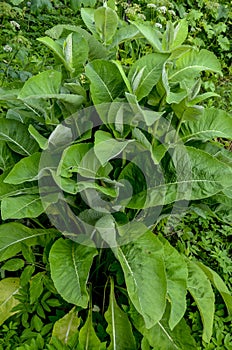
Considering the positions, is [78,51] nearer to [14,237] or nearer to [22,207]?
[22,207]

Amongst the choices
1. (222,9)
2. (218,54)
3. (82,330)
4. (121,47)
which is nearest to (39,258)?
(82,330)

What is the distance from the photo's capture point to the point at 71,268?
1783 mm

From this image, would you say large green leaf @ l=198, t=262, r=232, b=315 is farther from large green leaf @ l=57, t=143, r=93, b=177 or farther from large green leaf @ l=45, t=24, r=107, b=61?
large green leaf @ l=45, t=24, r=107, b=61

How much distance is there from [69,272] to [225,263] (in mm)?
1057

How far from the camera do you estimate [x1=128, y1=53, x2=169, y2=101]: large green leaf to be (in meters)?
1.83

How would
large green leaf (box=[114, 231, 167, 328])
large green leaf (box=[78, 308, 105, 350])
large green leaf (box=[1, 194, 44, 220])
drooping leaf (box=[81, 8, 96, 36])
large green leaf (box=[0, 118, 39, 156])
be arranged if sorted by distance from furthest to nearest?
drooping leaf (box=[81, 8, 96, 36])
large green leaf (box=[0, 118, 39, 156])
large green leaf (box=[78, 308, 105, 350])
large green leaf (box=[1, 194, 44, 220])
large green leaf (box=[114, 231, 167, 328])

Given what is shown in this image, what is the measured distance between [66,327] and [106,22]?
1.32m

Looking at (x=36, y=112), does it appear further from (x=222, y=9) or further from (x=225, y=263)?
(x=222, y=9)

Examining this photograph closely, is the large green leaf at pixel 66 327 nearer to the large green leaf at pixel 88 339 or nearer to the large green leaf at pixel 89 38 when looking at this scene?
the large green leaf at pixel 88 339

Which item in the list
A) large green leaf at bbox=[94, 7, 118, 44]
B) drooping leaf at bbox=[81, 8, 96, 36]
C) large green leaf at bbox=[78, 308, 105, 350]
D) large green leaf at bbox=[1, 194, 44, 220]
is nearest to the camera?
large green leaf at bbox=[1, 194, 44, 220]

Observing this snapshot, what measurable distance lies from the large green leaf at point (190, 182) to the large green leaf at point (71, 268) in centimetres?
28

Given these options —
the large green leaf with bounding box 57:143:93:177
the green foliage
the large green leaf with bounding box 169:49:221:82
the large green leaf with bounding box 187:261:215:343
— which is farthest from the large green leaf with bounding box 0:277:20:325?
the large green leaf with bounding box 169:49:221:82

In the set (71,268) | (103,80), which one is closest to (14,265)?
(71,268)

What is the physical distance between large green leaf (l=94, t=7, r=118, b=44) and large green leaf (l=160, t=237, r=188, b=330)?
98cm
